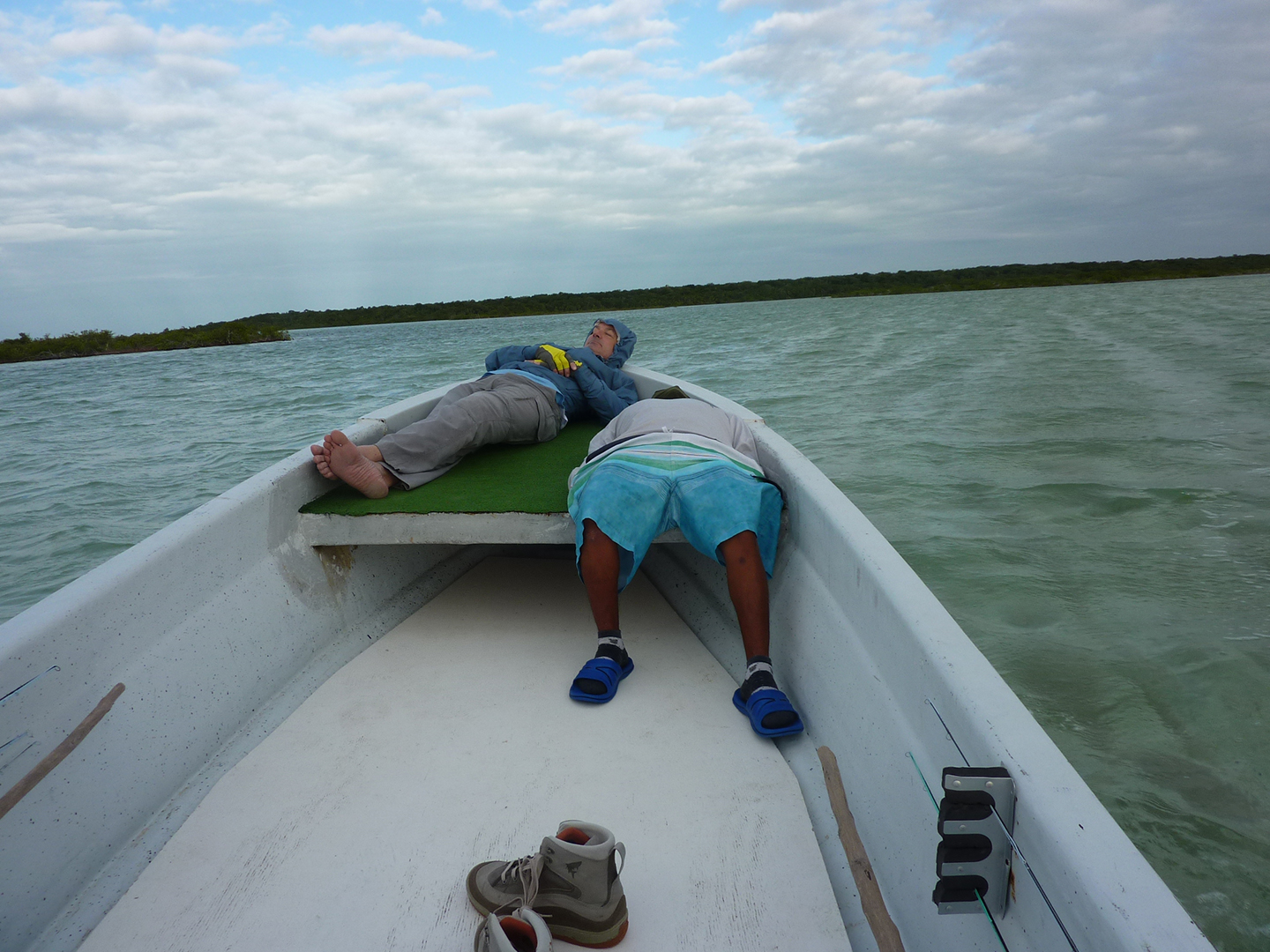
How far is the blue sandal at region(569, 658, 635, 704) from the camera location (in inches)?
67.9

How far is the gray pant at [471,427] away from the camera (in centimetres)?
230

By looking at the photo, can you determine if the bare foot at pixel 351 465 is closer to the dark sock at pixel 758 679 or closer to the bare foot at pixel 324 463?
the bare foot at pixel 324 463

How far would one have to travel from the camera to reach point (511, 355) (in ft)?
11.3

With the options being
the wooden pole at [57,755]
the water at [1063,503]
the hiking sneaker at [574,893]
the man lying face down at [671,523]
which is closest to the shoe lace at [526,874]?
the hiking sneaker at [574,893]

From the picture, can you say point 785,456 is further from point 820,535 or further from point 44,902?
point 44,902

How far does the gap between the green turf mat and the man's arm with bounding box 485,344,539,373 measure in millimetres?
744

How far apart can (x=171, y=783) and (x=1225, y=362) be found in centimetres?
1162

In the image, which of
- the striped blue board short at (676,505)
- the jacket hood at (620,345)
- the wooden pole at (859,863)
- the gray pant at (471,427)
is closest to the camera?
the wooden pole at (859,863)

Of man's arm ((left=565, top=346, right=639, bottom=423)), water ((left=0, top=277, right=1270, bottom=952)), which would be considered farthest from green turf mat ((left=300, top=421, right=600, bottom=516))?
water ((left=0, top=277, right=1270, bottom=952))

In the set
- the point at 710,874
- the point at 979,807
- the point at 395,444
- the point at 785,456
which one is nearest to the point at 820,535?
the point at 785,456

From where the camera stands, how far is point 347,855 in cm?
127

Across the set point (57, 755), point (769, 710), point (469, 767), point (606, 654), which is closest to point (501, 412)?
point (606, 654)

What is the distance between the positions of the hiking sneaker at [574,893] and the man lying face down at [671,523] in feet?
2.00

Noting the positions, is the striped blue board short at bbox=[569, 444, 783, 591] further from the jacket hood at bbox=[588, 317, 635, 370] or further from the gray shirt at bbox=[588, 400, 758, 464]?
the jacket hood at bbox=[588, 317, 635, 370]
